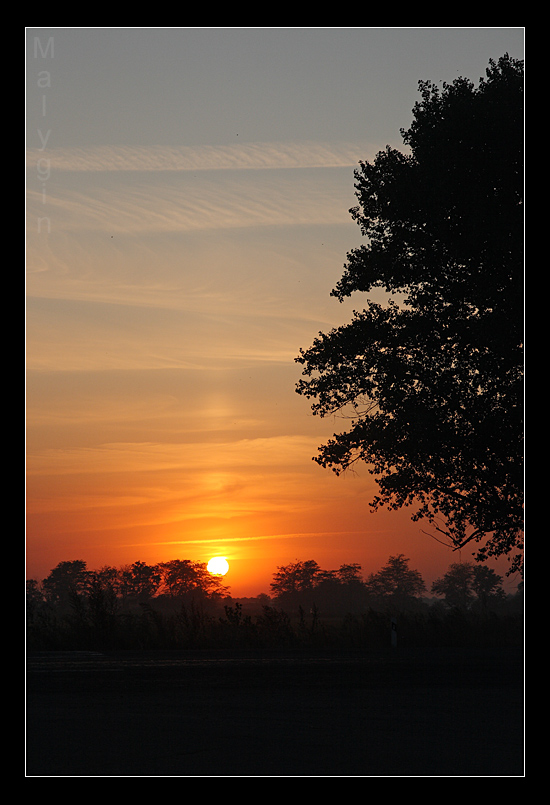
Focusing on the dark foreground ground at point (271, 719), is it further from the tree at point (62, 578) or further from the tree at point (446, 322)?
the tree at point (62, 578)

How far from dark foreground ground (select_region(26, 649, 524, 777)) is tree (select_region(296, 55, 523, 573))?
4.86 metres

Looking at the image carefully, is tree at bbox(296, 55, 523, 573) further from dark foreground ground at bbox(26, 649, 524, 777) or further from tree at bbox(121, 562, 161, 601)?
tree at bbox(121, 562, 161, 601)

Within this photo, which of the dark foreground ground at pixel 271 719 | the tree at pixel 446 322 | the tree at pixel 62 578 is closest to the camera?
the dark foreground ground at pixel 271 719

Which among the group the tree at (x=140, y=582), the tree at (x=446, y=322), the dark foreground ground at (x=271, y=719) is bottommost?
the tree at (x=140, y=582)

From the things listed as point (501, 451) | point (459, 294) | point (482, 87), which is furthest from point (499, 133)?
point (501, 451)

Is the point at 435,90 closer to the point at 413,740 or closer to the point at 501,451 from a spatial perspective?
the point at 501,451

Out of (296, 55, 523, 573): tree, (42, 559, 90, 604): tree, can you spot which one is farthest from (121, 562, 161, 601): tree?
(296, 55, 523, 573): tree

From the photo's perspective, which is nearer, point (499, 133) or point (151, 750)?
point (151, 750)

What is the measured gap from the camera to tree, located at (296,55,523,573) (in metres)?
19.6

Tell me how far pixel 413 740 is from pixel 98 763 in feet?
12.7

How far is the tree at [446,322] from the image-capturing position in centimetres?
1962

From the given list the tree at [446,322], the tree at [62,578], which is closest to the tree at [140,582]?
the tree at [62,578]

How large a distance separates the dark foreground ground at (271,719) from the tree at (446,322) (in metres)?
4.86

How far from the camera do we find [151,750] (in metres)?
9.17
